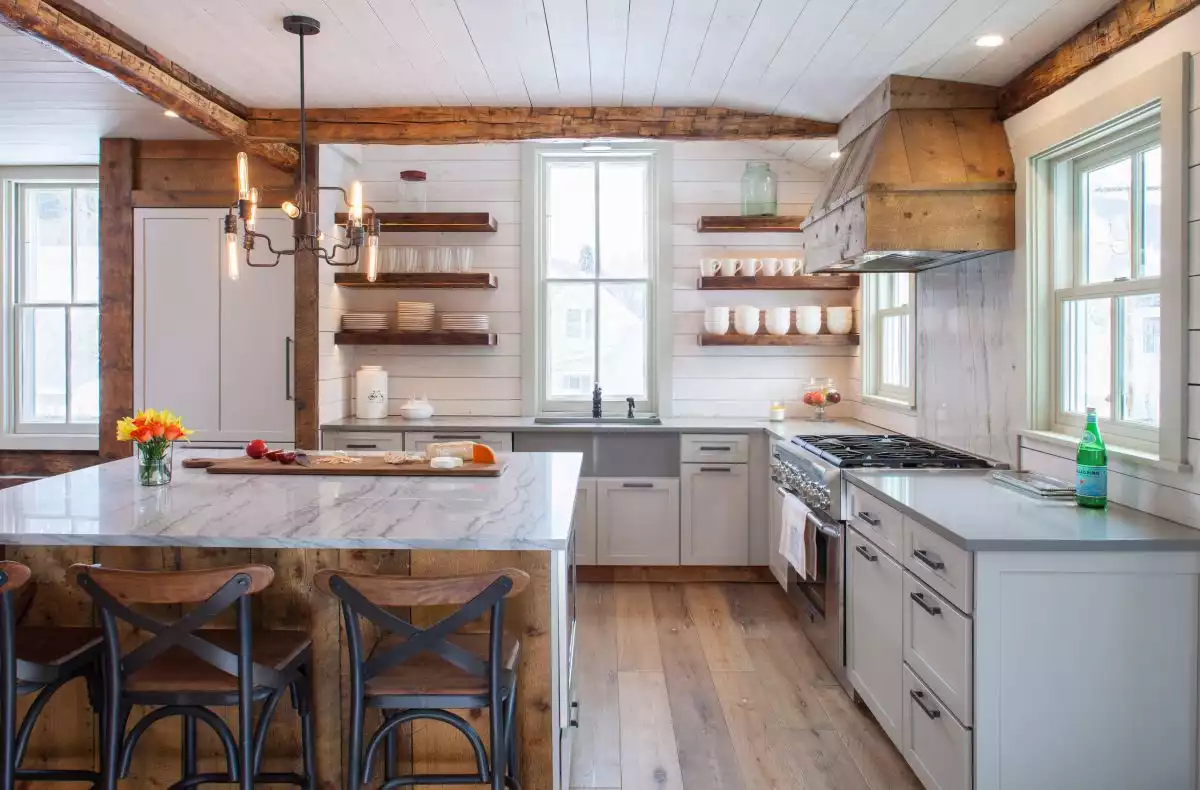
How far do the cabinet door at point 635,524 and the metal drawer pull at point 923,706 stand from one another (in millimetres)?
2379

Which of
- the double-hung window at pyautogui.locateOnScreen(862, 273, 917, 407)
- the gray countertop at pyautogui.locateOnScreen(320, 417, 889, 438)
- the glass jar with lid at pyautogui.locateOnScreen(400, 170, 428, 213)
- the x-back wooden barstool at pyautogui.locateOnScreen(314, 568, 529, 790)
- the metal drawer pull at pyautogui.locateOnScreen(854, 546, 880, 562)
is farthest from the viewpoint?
the glass jar with lid at pyautogui.locateOnScreen(400, 170, 428, 213)

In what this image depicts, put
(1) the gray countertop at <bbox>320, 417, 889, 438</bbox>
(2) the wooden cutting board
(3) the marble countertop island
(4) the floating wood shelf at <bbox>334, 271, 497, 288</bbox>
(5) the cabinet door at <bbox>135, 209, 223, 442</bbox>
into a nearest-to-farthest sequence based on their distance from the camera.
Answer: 1. (3) the marble countertop island
2. (2) the wooden cutting board
3. (1) the gray countertop at <bbox>320, 417, 889, 438</bbox>
4. (5) the cabinet door at <bbox>135, 209, 223, 442</bbox>
5. (4) the floating wood shelf at <bbox>334, 271, 497, 288</bbox>

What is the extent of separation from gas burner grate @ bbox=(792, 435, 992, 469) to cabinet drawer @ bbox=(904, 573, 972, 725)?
781mm

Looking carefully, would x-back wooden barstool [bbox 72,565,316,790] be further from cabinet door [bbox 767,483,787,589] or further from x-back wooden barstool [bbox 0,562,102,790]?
cabinet door [bbox 767,483,787,589]

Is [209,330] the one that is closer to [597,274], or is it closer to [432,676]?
[597,274]

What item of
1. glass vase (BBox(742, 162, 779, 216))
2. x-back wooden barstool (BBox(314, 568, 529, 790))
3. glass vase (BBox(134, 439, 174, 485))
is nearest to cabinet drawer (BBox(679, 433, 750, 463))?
glass vase (BBox(742, 162, 779, 216))

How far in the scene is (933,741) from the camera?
Result: 100.0 inches

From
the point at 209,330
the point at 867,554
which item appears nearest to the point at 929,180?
the point at 867,554

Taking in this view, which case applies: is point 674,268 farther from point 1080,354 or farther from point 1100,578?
point 1100,578

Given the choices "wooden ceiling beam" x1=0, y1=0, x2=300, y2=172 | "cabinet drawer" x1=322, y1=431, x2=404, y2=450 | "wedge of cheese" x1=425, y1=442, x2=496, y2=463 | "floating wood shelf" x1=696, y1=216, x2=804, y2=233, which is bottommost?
"cabinet drawer" x1=322, y1=431, x2=404, y2=450

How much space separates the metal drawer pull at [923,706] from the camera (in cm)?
252

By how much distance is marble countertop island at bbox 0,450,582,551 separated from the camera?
7.30 feet

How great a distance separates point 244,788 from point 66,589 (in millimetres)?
811

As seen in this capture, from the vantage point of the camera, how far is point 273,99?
430 cm
